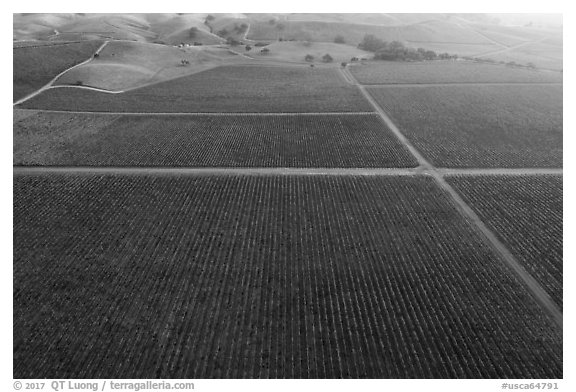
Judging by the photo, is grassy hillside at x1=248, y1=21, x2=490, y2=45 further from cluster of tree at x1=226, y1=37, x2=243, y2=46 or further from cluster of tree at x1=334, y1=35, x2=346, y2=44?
cluster of tree at x1=226, y1=37, x2=243, y2=46

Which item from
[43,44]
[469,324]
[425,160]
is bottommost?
[469,324]

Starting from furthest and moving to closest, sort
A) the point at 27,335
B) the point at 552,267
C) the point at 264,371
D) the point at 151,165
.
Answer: the point at 151,165, the point at 552,267, the point at 27,335, the point at 264,371

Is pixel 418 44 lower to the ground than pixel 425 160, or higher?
higher

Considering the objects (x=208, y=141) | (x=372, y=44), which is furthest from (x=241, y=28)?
(x=208, y=141)

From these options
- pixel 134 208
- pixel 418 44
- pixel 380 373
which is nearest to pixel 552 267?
pixel 380 373

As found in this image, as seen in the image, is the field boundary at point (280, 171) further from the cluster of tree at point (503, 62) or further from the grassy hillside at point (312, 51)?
the cluster of tree at point (503, 62)

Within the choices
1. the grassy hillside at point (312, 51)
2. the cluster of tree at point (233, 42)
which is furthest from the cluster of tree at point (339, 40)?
the cluster of tree at point (233, 42)

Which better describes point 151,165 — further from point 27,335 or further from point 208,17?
point 208,17

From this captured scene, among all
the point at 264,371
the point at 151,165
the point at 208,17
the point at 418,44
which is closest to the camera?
the point at 264,371
